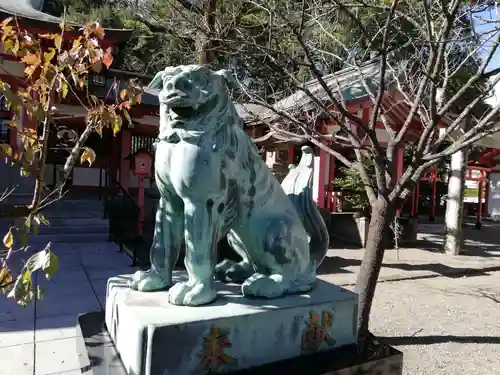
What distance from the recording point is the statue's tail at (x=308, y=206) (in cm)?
220

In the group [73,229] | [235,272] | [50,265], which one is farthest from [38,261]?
[73,229]

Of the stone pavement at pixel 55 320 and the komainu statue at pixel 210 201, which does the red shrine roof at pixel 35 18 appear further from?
the komainu statue at pixel 210 201

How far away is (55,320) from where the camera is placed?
3.58 metres

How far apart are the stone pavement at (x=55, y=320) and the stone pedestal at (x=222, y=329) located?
120 centimetres

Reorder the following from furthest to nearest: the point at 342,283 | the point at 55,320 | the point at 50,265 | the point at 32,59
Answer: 1. the point at 342,283
2. the point at 55,320
3. the point at 32,59
4. the point at 50,265

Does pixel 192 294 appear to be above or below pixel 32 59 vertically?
below

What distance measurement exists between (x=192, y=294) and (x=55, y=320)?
96.4 inches

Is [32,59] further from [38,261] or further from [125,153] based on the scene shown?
[125,153]

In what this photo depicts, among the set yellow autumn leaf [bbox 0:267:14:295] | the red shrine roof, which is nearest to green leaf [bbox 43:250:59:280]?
yellow autumn leaf [bbox 0:267:14:295]

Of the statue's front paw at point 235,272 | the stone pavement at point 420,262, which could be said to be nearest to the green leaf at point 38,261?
the statue's front paw at point 235,272

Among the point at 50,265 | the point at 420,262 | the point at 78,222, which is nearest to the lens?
the point at 50,265

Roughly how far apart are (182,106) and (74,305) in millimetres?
3082

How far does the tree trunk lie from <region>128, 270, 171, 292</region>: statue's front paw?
5.95 ft

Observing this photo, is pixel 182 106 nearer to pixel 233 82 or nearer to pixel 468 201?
pixel 233 82
